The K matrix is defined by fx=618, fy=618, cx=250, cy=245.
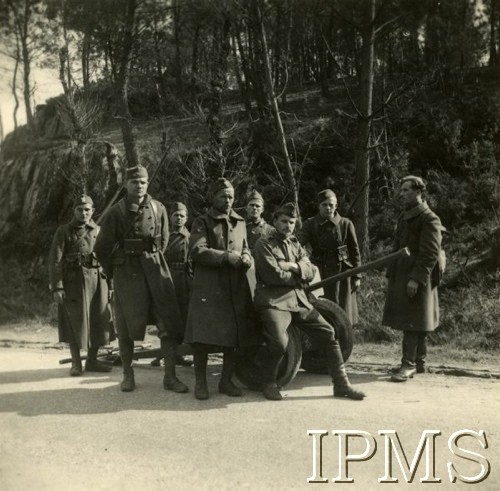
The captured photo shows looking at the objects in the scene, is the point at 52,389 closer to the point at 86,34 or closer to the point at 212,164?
the point at 212,164

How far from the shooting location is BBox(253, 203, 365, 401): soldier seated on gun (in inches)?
233

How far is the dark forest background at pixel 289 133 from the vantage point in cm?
1284

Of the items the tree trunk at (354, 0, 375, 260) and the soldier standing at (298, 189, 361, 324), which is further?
the tree trunk at (354, 0, 375, 260)

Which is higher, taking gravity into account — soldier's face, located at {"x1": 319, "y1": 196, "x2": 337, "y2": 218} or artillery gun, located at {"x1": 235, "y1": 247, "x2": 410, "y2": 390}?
soldier's face, located at {"x1": 319, "y1": 196, "x2": 337, "y2": 218}

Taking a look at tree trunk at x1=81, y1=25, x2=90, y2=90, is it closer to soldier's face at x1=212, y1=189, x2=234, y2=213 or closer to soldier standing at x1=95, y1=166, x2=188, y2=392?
soldier standing at x1=95, y1=166, x2=188, y2=392

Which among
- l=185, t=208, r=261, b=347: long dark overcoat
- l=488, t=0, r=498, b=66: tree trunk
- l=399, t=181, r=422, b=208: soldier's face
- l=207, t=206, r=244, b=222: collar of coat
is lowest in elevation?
l=185, t=208, r=261, b=347: long dark overcoat

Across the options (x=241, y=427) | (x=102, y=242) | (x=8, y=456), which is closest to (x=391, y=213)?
(x=102, y=242)

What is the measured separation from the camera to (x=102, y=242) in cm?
653

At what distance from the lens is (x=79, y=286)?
763 cm

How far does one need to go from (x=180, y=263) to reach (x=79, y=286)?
1348 mm

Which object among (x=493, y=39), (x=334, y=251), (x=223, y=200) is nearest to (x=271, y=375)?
(x=223, y=200)

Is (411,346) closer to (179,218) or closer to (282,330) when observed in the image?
(282,330)

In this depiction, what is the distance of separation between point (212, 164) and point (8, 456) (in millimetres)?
12186

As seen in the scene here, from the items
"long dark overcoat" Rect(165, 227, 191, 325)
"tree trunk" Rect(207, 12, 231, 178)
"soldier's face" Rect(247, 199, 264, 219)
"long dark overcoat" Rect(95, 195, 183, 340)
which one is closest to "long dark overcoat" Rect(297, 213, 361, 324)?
"soldier's face" Rect(247, 199, 264, 219)
